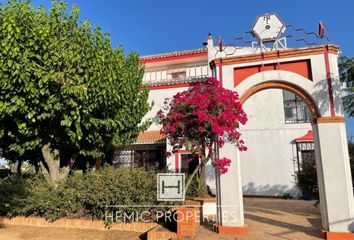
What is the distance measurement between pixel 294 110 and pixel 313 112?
Result: 35.6ft

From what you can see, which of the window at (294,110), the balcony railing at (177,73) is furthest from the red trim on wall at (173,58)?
the window at (294,110)

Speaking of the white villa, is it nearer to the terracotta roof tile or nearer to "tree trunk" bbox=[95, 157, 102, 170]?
"tree trunk" bbox=[95, 157, 102, 170]

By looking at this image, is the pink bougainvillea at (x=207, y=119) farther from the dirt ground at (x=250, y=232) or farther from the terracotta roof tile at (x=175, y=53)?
the terracotta roof tile at (x=175, y=53)

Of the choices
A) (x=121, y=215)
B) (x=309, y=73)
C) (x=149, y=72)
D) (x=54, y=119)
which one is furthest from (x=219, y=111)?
(x=149, y=72)

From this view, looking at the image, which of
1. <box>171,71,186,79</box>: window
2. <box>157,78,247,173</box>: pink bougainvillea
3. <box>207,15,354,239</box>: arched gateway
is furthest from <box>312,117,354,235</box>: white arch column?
<box>171,71,186,79</box>: window

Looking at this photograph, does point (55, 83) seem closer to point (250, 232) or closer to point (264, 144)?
point (250, 232)

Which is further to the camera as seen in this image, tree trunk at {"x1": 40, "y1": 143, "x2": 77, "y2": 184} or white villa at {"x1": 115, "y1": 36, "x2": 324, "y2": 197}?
white villa at {"x1": 115, "y1": 36, "x2": 324, "y2": 197}

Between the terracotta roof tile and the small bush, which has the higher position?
the terracotta roof tile

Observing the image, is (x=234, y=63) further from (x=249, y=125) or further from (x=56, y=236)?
(x=249, y=125)

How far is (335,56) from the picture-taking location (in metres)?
7.84

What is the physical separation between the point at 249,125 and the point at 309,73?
10567 millimetres

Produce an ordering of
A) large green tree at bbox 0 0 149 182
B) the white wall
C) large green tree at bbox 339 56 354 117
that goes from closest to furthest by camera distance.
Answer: large green tree at bbox 0 0 149 182 → large green tree at bbox 339 56 354 117 → the white wall

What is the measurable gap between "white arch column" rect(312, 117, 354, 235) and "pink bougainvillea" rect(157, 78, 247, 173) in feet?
6.50

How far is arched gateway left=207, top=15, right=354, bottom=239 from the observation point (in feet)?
23.6
